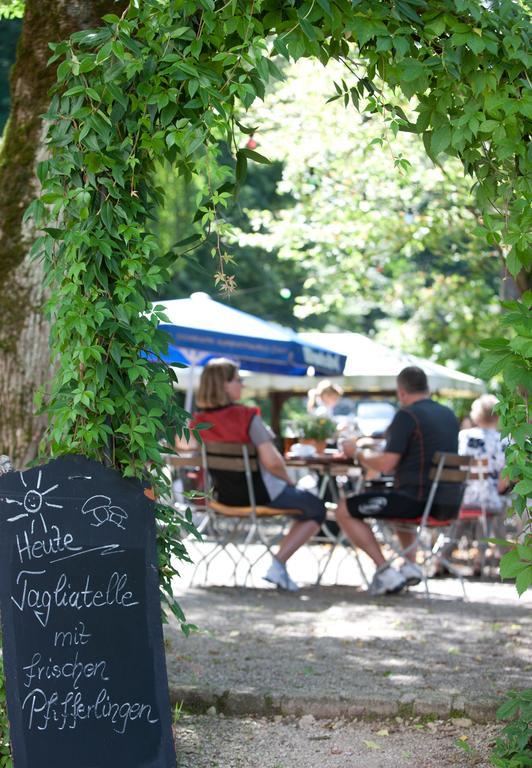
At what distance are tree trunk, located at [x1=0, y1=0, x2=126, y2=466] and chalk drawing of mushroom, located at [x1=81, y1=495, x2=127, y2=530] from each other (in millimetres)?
1780

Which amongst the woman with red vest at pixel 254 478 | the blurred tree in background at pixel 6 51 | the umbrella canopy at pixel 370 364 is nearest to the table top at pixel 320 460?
the woman with red vest at pixel 254 478

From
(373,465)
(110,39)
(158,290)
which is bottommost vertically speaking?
(373,465)

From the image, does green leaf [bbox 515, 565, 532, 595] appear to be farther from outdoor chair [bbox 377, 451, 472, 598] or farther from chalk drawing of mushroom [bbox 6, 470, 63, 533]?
outdoor chair [bbox 377, 451, 472, 598]

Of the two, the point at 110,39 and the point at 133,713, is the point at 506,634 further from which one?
the point at 110,39

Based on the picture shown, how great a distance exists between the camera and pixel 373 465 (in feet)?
26.5

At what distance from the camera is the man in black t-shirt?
26.1 feet

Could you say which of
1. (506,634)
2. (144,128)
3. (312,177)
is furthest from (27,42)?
(312,177)

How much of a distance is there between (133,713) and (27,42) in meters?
3.57

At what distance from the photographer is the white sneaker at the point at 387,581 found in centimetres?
809

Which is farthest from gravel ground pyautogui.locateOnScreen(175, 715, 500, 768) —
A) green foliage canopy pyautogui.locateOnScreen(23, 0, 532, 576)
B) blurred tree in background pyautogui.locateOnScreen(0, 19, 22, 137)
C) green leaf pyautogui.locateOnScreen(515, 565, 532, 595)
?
blurred tree in background pyautogui.locateOnScreen(0, 19, 22, 137)

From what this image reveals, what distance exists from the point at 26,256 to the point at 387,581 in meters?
3.98

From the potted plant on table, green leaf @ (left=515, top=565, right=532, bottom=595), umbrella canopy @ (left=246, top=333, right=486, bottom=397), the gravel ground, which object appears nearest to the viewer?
green leaf @ (left=515, top=565, right=532, bottom=595)

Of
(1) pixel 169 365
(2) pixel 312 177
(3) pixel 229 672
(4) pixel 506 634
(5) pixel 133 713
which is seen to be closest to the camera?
(5) pixel 133 713

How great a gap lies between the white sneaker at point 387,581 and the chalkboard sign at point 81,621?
4452 millimetres
